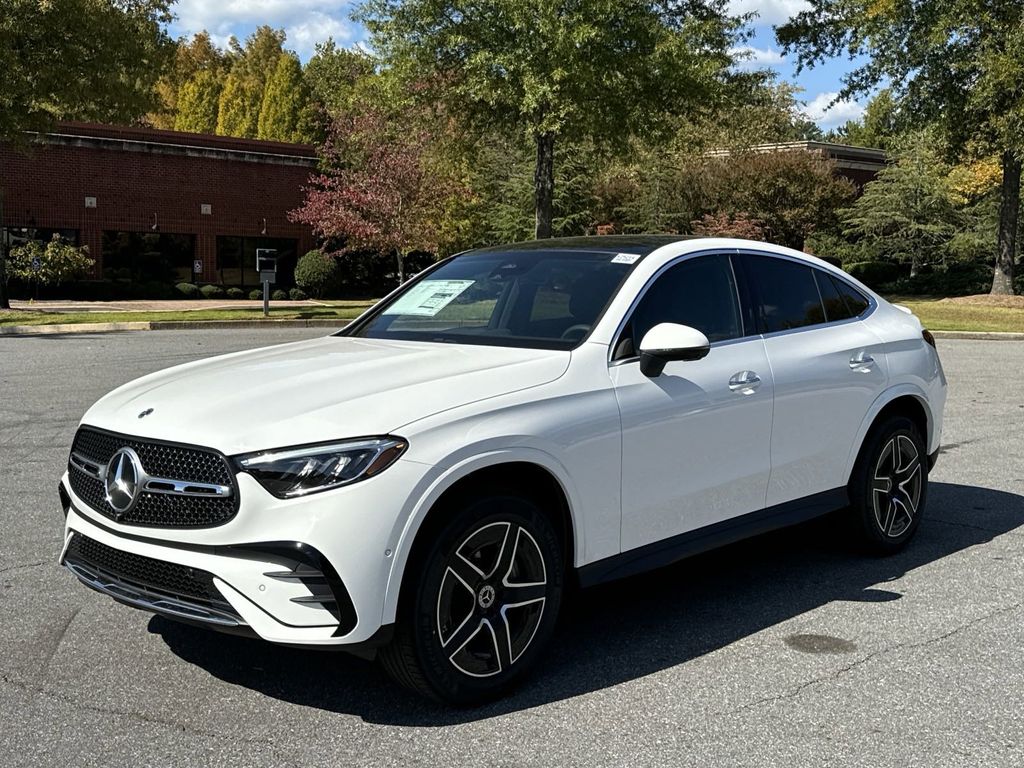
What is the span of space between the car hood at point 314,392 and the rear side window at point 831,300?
205 centimetres

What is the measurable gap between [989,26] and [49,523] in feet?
101

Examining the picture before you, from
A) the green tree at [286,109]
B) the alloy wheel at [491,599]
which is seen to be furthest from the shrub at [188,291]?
the alloy wheel at [491,599]

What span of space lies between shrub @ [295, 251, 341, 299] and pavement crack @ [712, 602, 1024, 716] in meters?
33.9

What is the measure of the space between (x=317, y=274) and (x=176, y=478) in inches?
1352

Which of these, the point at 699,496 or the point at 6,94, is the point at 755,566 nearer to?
the point at 699,496

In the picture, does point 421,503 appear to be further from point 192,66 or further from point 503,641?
point 192,66

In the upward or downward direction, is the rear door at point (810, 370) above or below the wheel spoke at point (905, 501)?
above

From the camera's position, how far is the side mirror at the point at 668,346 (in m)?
4.23

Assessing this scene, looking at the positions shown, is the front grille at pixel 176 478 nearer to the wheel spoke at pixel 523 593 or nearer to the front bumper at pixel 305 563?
the front bumper at pixel 305 563

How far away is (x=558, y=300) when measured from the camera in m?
4.78

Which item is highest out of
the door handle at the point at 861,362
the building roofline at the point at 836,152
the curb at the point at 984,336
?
the building roofline at the point at 836,152

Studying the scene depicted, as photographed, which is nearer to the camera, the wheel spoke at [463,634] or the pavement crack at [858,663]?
the wheel spoke at [463,634]

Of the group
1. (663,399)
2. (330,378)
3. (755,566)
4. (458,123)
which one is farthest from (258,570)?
(458,123)

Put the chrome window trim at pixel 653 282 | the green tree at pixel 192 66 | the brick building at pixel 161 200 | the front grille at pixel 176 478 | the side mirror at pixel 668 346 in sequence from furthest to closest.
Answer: the green tree at pixel 192 66 → the brick building at pixel 161 200 → the chrome window trim at pixel 653 282 → the side mirror at pixel 668 346 → the front grille at pixel 176 478
